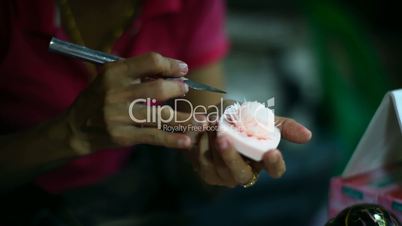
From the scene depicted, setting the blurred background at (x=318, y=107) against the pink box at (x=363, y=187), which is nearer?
the pink box at (x=363, y=187)

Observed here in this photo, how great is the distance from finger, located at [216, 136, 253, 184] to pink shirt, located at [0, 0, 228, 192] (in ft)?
0.95

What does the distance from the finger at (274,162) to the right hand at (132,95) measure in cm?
8

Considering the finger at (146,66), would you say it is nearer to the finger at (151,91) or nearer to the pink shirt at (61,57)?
the finger at (151,91)

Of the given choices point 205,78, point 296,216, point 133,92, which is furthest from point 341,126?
point 133,92

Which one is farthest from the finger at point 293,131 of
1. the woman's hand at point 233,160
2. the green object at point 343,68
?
the green object at point 343,68

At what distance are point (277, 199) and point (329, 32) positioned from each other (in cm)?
47

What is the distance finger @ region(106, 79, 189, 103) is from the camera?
0.53m

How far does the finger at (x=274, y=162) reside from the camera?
511mm

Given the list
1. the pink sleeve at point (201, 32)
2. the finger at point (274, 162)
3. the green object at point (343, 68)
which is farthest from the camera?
the green object at point (343, 68)

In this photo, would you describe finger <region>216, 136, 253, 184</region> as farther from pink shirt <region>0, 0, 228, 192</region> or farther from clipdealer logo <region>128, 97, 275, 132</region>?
pink shirt <region>0, 0, 228, 192</region>

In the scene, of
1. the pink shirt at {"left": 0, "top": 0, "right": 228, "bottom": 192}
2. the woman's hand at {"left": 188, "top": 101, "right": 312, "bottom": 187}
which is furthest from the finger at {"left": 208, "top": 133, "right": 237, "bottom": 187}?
the pink shirt at {"left": 0, "top": 0, "right": 228, "bottom": 192}

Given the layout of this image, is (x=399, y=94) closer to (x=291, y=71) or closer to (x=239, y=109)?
(x=239, y=109)

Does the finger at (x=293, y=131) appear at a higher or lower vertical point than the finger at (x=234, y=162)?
higher

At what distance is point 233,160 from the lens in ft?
1.72
